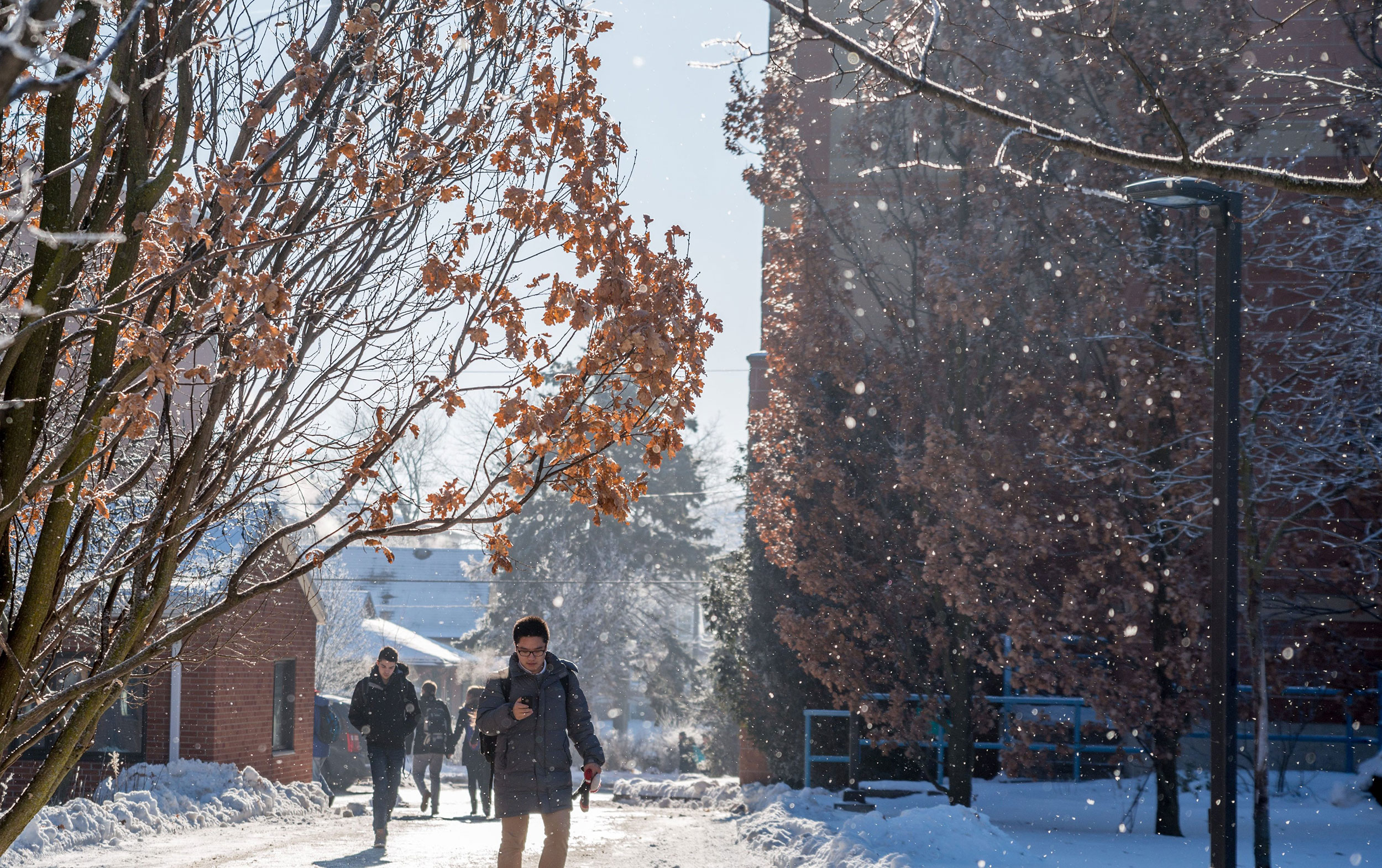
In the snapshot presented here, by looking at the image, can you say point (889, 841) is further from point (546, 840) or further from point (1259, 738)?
point (546, 840)

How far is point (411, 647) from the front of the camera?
50594mm

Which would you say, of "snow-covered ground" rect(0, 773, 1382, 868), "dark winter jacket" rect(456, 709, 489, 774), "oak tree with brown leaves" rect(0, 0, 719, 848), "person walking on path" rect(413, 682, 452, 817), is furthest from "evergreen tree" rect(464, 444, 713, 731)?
"oak tree with brown leaves" rect(0, 0, 719, 848)

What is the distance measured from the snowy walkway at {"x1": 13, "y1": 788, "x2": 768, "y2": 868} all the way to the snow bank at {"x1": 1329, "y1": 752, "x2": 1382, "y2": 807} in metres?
6.76

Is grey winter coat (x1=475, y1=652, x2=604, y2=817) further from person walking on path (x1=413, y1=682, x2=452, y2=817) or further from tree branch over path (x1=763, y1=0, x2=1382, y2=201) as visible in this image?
person walking on path (x1=413, y1=682, x2=452, y2=817)

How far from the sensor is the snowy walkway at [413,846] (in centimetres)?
1096

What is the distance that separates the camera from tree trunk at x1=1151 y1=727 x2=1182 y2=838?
12.6 m

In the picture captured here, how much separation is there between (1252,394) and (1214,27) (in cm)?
412

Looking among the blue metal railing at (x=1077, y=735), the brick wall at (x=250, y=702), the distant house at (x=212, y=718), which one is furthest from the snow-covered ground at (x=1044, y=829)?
the brick wall at (x=250, y=702)

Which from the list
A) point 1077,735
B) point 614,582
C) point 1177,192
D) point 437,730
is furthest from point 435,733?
point 614,582

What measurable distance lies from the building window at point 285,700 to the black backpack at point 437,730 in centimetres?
530

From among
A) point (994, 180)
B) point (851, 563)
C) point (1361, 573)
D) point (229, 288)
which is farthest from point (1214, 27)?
point (229, 288)

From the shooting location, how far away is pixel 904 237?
15688mm

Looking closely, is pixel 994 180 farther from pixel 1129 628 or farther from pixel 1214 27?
pixel 1129 628

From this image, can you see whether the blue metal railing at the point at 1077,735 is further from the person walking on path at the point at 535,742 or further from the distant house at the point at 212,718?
the person walking on path at the point at 535,742
